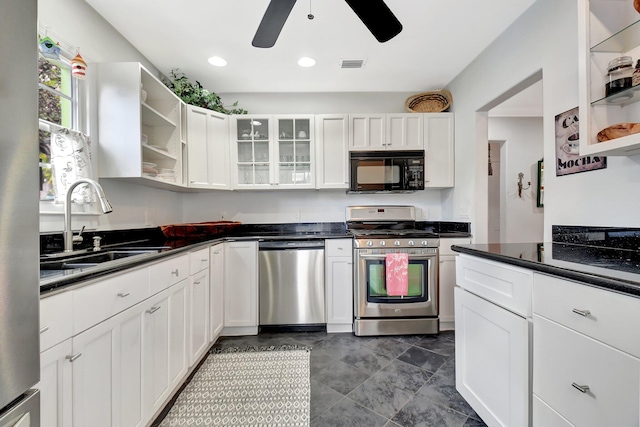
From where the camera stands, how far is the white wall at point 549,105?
1.30 meters

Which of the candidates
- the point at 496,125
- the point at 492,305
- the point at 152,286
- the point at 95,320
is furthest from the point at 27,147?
the point at 496,125

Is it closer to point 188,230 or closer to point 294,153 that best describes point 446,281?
point 294,153

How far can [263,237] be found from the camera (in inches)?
99.3

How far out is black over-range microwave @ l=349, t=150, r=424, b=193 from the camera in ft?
9.32

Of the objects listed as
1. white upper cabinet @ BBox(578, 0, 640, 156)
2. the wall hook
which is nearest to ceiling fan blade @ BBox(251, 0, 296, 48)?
white upper cabinet @ BBox(578, 0, 640, 156)

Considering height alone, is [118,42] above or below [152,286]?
above

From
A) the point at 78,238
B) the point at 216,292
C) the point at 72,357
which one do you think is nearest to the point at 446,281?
the point at 216,292

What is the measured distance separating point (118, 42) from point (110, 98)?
62 cm

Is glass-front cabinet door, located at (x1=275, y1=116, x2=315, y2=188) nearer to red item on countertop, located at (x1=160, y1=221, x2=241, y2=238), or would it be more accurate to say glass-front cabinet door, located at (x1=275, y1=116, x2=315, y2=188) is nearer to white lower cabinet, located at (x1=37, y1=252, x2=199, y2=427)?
red item on countertop, located at (x1=160, y1=221, x2=241, y2=238)

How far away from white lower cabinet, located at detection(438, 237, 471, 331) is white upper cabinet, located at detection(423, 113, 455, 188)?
0.74m

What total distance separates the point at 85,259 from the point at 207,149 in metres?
1.59

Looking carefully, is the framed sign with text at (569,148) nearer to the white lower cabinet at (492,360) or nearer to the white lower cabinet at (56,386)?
the white lower cabinet at (492,360)

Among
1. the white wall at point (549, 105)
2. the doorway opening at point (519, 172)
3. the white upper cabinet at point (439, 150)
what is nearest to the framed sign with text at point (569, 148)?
the white wall at point (549, 105)

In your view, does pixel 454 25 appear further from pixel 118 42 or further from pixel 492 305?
pixel 118 42
